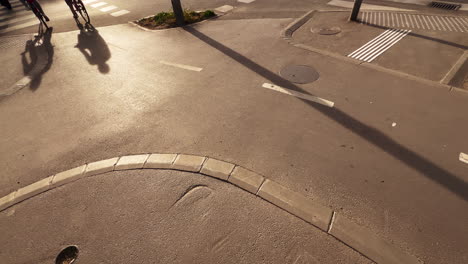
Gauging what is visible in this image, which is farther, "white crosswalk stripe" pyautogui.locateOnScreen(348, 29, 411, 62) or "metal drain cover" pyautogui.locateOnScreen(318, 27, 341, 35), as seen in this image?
"metal drain cover" pyautogui.locateOnScreen(318, 27, 341, 35)

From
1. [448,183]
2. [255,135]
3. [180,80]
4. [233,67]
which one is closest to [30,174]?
[180,80]

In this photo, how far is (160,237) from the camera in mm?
3881

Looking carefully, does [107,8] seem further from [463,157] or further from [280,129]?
[463,157]

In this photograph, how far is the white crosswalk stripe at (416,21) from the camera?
947 centimetres

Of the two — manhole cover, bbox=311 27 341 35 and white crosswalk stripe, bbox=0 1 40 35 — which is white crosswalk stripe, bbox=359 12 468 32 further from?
white crosswalk stripe, bbox=0 1 40 35

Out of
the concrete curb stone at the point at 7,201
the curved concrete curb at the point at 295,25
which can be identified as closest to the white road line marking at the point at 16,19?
the concrete curb stone at the point at 7,201

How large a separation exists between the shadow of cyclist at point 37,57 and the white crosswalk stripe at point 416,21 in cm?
1301

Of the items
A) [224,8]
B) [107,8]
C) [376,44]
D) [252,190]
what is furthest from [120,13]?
[252,190]

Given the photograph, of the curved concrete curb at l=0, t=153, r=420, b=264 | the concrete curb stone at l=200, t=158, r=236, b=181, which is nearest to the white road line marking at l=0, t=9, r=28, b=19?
the curved concrete curb at l=0, t=153, r=420, b=264

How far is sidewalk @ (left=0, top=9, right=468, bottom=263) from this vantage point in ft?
13.4

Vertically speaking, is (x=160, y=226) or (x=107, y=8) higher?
(x=107, y=8)

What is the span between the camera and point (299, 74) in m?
7.38

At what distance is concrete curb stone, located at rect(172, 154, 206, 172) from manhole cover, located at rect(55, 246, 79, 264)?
6.91 feet

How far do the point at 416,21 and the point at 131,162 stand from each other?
12322mm
